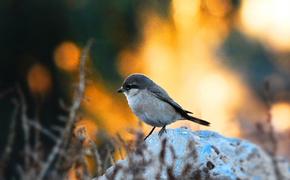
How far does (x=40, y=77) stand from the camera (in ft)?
38.8

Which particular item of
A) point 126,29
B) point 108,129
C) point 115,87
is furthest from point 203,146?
point 126,29

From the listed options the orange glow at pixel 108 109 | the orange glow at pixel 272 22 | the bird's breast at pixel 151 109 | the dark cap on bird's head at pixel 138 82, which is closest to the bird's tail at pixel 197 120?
the bird's breast at pixel 151 109

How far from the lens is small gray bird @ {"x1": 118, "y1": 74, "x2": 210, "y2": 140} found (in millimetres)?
6395

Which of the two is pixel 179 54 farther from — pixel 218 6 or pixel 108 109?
pixel 108 109

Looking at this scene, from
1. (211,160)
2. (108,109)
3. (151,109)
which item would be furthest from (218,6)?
(211,160)

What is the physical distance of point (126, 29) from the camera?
38.1ft

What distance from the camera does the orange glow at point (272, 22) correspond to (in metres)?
24.2

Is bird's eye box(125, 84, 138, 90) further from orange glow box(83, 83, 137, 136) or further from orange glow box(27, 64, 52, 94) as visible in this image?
orange glow box(27, 64, 52, 94)

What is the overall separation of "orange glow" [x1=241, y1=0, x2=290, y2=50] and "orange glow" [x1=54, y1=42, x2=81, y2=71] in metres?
12.3

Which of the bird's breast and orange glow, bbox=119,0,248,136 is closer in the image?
the bird's breast

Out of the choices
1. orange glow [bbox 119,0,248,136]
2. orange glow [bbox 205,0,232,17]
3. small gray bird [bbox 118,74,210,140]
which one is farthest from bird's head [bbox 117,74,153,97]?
orange glow [bbox 205,0,232,17]

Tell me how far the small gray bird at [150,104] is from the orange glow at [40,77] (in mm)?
4790

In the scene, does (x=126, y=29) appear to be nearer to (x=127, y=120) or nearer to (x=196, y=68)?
(x=127, y=120)

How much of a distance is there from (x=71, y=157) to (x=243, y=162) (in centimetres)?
81
